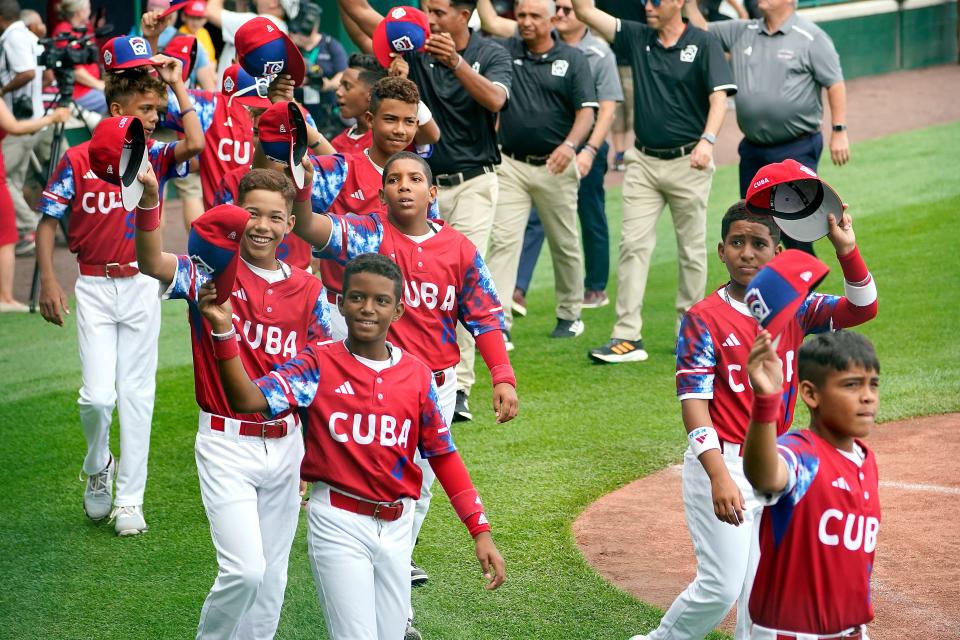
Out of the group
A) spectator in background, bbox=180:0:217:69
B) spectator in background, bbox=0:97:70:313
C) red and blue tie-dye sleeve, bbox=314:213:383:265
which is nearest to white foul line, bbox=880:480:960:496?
red and blue tie-dye sleeve, bbox=314:213:383:265

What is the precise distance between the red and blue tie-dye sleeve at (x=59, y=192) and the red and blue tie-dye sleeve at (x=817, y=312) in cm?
373

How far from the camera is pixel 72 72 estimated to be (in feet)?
41.2

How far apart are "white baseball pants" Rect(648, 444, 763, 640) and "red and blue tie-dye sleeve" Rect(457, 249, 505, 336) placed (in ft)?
4.19

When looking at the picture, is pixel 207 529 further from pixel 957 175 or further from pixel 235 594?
pixel 957 175

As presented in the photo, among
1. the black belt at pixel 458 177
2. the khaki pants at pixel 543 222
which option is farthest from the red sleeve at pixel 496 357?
the khaki pants at pixel 543 222

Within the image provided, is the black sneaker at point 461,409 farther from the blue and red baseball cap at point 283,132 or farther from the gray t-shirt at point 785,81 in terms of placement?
the blue and red baseball cap at point 283,132

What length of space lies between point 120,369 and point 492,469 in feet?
6.99

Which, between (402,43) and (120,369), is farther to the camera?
(402,43)

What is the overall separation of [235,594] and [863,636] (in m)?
2.14

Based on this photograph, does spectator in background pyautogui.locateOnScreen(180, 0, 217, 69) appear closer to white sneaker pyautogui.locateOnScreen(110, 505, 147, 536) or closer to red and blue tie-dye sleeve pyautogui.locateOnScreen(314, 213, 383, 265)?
white sneaker pyautogui.locateOnScreen(110, 505, 147, 536)

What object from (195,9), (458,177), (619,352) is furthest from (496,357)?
(195,9)

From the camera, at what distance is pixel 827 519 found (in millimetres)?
3838

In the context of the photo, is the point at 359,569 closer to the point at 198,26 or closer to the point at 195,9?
the point at 195,9

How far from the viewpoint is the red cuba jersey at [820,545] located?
12.6ft
